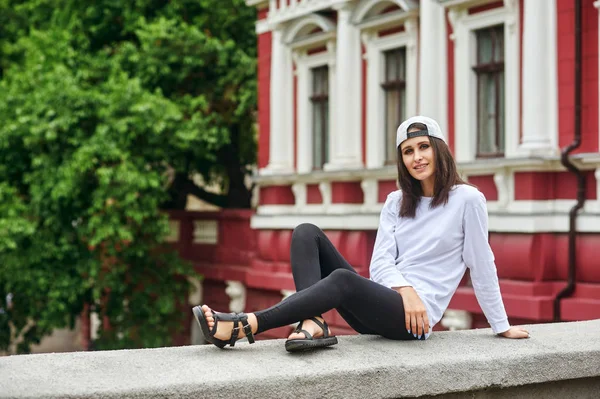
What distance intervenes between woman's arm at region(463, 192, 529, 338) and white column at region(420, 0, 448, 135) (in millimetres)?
9048

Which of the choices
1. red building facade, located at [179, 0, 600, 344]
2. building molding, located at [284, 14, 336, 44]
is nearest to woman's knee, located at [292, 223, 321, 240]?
red building facade, located at [179, 0, 600, 344]

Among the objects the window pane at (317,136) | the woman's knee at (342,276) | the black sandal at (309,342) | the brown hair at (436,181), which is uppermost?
the window pane at (317,136)

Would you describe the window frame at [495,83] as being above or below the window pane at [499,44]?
below

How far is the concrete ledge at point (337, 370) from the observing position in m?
4.37

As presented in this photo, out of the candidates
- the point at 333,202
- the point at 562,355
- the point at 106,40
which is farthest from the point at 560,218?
the point at 106,40

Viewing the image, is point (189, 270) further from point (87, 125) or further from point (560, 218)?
point (560, 218)

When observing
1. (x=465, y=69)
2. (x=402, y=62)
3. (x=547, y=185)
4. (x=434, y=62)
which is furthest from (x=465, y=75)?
(x=547, y=185)

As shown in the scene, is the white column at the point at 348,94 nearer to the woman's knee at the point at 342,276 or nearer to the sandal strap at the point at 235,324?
the woman's knee at the point at 342,276

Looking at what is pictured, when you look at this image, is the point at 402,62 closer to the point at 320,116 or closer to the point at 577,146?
the point at 320,116

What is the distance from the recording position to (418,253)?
589 cm

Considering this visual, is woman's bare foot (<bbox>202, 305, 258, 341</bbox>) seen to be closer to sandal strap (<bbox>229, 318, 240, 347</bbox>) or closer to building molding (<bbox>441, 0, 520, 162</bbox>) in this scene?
sandal strap (<bbox>229, 318, 240, 347</bbox>)

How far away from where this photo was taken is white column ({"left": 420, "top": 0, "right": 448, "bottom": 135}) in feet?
48.7

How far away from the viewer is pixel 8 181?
59.4 feet

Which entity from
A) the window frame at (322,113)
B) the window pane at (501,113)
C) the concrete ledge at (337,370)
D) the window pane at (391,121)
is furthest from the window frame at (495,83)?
the concrete ledge at (337,370)
